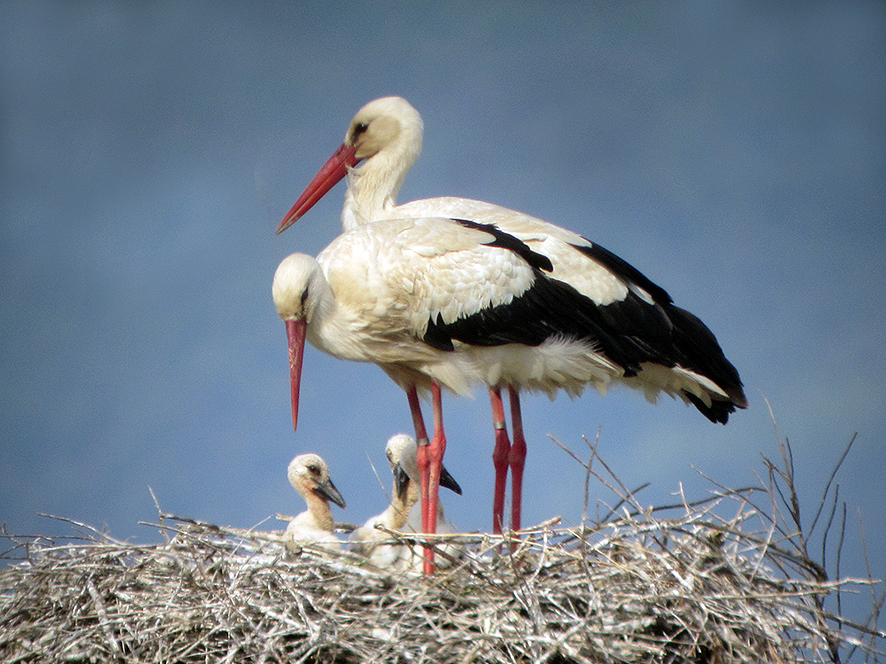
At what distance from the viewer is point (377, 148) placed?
179 inches

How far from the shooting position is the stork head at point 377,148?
174 inches

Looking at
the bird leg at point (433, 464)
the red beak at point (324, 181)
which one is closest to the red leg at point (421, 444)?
the bird leg at point (433, 464)

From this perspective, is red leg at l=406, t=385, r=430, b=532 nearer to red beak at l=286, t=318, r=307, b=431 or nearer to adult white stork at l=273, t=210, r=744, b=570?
adult white stork at l=273, t=210, r=744, b=570

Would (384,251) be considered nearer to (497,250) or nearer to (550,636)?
(497,250)

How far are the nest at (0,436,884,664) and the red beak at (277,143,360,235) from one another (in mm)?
1890

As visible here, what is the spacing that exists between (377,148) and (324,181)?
285 mm

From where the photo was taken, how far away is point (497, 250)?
3680 mm

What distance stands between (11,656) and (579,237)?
7.70 ft

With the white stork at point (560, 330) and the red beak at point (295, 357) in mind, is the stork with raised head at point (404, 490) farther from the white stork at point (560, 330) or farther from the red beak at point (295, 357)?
the red beak at point (295, 357)

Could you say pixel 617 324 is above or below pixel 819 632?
above

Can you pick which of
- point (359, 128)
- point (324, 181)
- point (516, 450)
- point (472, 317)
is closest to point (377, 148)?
point (359, 128)

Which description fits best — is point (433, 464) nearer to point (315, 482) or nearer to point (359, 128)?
point (315, 482)

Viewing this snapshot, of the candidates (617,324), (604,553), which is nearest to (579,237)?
(617,324)

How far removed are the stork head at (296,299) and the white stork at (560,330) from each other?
0.70ft
